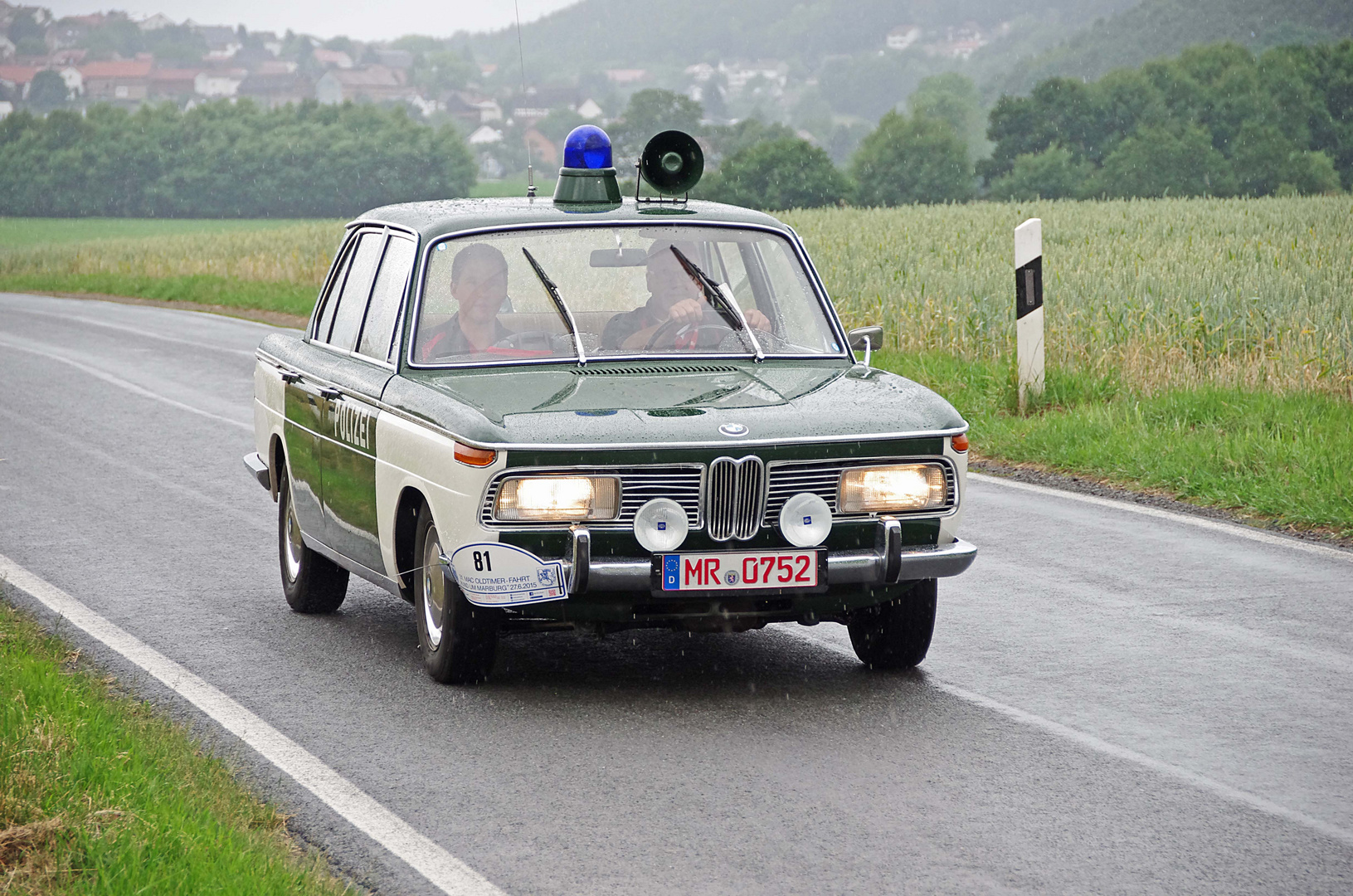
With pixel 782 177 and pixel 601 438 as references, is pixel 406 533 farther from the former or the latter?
pixel 782 177

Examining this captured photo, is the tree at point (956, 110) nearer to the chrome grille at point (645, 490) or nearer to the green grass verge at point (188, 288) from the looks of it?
the green grass verge at point (188, 288)

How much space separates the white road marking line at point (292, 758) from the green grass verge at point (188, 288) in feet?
71.7

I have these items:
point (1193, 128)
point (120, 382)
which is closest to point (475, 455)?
point (120, 382)

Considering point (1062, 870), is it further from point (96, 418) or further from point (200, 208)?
point (200, 208)

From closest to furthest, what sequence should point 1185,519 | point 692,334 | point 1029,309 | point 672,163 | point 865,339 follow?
point 692,334 < point 865,339 < point 672,163 < point 1185,519 < point 1029,309

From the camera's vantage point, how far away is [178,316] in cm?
3008

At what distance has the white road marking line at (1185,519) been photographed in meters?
9.02

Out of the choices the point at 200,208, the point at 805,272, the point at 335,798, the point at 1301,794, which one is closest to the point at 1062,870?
the point at 1301,794

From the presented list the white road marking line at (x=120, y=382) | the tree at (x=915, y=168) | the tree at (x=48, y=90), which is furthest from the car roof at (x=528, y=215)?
the tree at (x=48, y=90)

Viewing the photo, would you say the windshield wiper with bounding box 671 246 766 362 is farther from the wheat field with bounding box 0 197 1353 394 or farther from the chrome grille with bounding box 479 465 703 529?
the wheat field with bounding box 0 197 1353 394

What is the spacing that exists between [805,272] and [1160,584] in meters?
2.29

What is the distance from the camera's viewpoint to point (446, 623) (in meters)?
6.23

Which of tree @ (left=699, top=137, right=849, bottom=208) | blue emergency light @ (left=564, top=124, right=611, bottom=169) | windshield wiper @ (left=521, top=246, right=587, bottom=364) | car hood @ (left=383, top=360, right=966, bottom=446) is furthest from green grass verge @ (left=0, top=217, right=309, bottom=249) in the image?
car hood @ (left=383, top=360, right=966, bottom=446)

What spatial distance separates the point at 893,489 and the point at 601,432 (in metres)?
1.06
